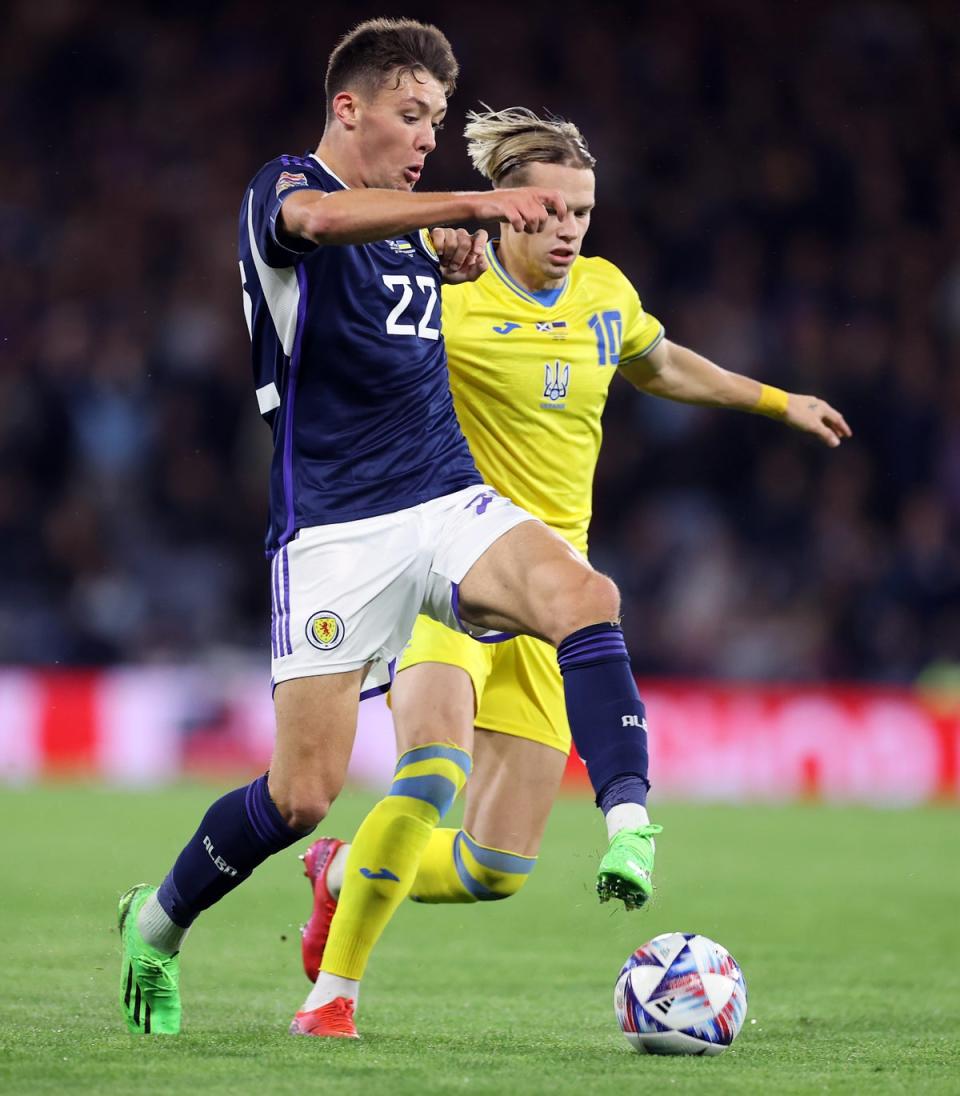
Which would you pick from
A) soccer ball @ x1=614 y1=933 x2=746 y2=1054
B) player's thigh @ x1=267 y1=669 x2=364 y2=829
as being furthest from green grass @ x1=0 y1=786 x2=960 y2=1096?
player's thigh @ x1=267 y1=669 x2=364 y2=829

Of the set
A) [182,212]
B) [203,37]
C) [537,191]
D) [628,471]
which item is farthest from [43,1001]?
[203,37]

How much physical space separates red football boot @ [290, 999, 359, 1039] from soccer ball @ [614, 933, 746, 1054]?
66cm

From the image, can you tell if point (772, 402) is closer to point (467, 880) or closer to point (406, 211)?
point (467, 880)

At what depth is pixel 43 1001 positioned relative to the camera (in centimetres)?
516

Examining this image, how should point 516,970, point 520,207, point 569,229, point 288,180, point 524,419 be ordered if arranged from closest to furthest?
point 520,207, point 288,180, point 569,229, point 524,419, point 516,970

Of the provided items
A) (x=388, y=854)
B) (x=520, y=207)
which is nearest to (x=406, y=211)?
(x=520, y=207)

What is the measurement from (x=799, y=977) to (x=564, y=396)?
2231 mm

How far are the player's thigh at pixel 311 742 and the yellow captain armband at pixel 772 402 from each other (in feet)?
6.12

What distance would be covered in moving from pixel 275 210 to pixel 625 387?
11291 millimetres

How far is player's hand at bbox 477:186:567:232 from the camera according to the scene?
4.07 metres

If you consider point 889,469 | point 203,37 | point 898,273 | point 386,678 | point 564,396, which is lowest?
point 386,678

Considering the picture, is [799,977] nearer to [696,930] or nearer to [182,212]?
[696,930]

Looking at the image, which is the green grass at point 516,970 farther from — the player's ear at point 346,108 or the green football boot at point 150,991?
the player's ear at point 346,108

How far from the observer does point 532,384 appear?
5445mm
